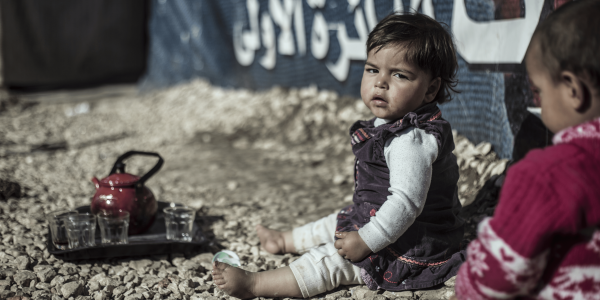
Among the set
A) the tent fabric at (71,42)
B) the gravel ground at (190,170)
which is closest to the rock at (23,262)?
the gravel ground at (190,170)

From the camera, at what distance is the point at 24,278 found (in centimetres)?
191

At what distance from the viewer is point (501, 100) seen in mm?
2605

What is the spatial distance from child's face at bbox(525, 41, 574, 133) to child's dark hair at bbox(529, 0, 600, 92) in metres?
0.02

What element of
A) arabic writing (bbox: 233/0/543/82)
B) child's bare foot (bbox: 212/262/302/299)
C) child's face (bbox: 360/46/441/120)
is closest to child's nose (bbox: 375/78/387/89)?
child's face (bbox: 360/46/441/120)

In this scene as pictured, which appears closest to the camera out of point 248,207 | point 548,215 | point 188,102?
point 548,215

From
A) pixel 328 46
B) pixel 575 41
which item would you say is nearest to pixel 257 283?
pixel 575 41

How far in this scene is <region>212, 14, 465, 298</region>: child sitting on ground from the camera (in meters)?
1.66

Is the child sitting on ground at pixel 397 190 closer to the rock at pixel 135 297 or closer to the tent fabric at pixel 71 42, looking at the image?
the rock at pixel 135 297

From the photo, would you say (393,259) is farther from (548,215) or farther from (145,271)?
(145,271)

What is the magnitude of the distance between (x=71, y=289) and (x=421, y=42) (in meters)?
1.57

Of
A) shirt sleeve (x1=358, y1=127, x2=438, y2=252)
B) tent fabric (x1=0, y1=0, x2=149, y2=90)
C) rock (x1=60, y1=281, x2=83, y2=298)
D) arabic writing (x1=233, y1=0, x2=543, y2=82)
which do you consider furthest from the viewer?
tent fabric (x1=0, y1=0, x2=149, y2=90)

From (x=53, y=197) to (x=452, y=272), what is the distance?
7.81ft

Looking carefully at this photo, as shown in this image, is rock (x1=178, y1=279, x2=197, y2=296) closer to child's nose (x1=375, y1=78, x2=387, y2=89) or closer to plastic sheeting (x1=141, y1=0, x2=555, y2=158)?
child's nose (x1=375, y1=78, x2=387, y2=89)

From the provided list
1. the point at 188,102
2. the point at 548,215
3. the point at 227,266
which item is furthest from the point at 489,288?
the point at 188,102
